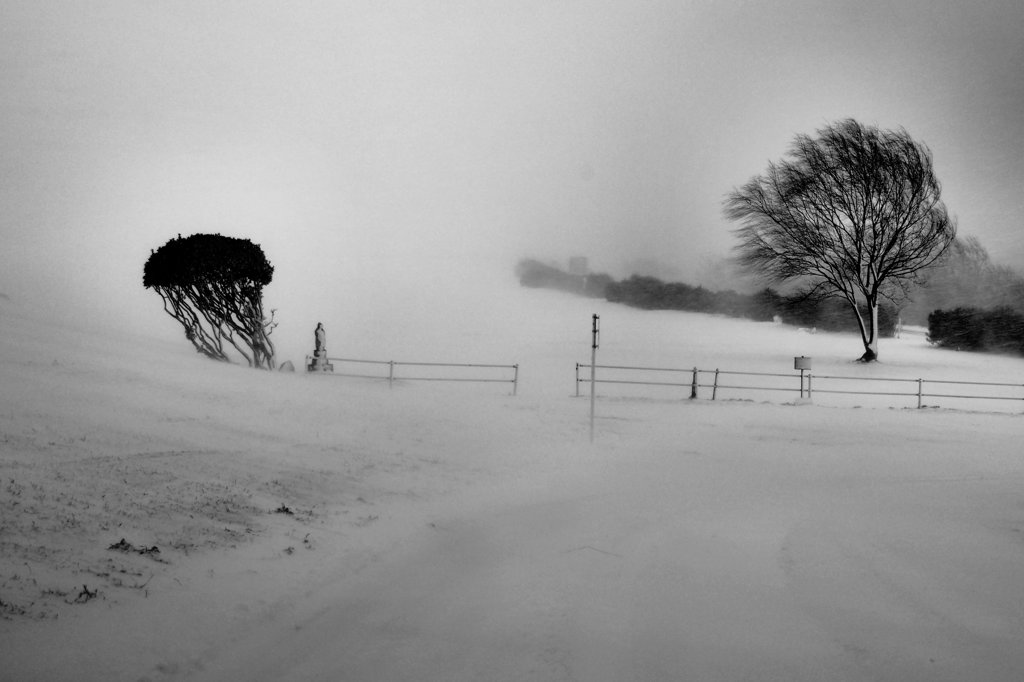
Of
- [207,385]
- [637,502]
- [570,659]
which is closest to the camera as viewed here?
[570,659]

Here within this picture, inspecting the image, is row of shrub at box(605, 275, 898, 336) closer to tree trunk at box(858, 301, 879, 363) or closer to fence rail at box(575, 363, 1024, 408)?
tree trunk at box(858, 301, 879, 363)

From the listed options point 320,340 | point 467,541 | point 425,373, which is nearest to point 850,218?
point 425,373

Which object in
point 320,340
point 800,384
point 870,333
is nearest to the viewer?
point 800,384

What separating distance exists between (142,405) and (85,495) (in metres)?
3.40

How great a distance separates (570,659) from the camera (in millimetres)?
3180

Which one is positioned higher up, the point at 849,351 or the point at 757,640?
the point at 849,351

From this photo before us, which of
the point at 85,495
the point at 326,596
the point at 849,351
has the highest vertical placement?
the point at 849,351

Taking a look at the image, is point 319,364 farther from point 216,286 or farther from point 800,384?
point 800,384

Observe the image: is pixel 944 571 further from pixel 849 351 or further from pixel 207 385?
pixel 849 351

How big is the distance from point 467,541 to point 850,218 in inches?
600

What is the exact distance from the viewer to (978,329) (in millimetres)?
15070

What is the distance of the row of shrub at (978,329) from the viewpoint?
47.3 ft

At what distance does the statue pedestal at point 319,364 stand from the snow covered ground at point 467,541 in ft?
14.4

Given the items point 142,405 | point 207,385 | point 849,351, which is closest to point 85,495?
point 142,405
